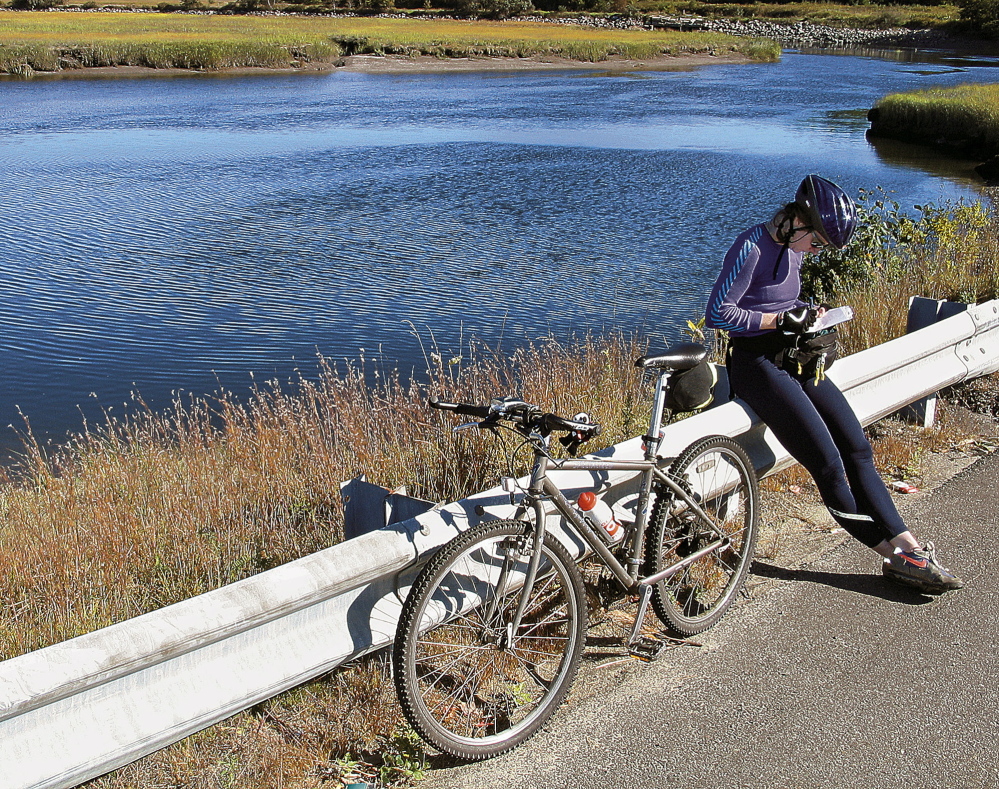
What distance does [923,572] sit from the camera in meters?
4.54

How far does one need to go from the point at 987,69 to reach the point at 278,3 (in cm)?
8273

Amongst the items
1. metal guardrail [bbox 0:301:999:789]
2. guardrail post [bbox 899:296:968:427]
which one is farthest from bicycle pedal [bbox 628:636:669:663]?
guardrail post [bbox 899:296:968:427]

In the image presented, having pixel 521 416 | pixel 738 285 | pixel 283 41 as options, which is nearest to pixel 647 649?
pixel 521 416

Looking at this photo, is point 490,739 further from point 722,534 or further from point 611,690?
point 722,534

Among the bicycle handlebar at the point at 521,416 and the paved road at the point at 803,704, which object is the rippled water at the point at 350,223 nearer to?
the paved road at the point at 803,704

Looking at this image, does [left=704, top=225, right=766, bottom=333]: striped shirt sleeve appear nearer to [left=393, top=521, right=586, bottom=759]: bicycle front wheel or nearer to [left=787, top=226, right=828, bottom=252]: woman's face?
[left=787, top=226, right=828, bottom=252]: woman's face

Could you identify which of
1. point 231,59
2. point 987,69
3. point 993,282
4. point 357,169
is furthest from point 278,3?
point 993,282

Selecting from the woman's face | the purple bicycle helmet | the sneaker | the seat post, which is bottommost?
the sneaker

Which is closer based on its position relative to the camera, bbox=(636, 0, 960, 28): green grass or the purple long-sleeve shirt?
the purple long-sleeve shirt

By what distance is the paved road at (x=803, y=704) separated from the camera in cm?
345

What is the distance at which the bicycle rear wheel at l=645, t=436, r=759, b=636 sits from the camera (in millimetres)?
4160

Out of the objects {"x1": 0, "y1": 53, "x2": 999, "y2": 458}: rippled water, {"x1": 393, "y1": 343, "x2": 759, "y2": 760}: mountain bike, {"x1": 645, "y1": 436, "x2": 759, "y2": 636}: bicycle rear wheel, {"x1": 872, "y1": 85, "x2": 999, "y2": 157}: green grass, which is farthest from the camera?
{"x1": 872, "y1": 85, "x2": 999, "y2": 157}: green grass

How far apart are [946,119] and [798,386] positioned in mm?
31353

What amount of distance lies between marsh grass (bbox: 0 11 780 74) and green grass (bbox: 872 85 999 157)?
121ft
